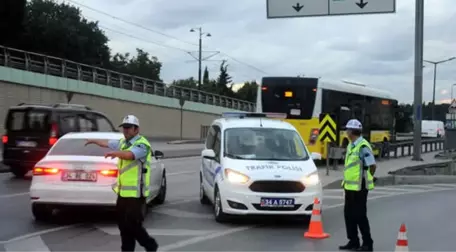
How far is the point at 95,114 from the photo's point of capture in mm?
18547

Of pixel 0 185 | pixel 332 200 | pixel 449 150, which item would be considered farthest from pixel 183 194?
pixel 449 150

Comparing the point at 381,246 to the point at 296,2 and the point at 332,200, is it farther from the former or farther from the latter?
the point at 296,2

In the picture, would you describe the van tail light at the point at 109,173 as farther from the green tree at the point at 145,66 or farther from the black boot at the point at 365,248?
the green tree at the point at 145,66

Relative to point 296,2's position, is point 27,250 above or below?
below

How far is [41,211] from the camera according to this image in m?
11.0

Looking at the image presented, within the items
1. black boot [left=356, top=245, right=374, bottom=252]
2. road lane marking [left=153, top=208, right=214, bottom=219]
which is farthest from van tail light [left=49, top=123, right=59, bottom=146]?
black boot [left=356, top=245, right=374, bottom=252]

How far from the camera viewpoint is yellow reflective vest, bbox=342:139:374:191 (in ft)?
29.3

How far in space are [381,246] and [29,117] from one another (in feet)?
36.9

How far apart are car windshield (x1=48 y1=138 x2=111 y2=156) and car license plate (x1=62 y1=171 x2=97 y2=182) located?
2.05 ft

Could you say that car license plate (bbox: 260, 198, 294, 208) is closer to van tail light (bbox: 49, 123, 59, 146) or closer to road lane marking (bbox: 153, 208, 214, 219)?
road lane marking (bbox: 153, 208, 214, 219)

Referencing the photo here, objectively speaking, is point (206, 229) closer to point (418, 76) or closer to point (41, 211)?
point (41, 211)

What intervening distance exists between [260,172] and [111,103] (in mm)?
37505

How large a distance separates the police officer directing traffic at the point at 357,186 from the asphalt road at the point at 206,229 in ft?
1.49

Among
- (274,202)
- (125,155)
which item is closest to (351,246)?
(274,202)
